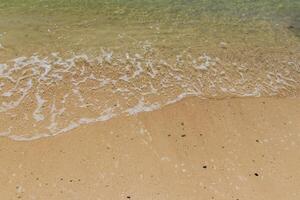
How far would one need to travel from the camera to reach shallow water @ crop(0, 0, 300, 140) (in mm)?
6191

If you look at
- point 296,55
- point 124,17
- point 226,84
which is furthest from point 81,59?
point 296,55

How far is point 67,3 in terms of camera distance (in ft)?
32.3

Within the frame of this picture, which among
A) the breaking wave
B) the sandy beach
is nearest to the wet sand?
the sandy beach

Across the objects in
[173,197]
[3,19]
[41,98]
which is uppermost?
[3,19]

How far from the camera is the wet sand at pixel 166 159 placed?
4650 mm

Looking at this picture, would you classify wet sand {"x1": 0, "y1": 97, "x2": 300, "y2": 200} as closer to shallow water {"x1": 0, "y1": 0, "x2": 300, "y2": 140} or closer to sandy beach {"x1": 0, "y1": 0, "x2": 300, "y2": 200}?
sandy beach {"x1": 0, "y1": 0, "x2": 300, "y2": 200}

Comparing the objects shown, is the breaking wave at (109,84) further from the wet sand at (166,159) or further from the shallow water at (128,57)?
the wet sand at (166,159)

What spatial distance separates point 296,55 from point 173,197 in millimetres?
5219

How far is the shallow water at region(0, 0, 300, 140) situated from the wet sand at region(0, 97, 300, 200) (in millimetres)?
439

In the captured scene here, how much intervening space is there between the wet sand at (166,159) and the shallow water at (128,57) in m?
0.44

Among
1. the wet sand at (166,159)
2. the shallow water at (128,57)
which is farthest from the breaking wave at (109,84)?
the wet sand at (166,159)

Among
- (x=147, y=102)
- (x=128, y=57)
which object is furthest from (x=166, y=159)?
(x=128, y=57)

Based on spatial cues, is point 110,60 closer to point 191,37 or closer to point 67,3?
point 191,37

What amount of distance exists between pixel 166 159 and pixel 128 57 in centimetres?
316
